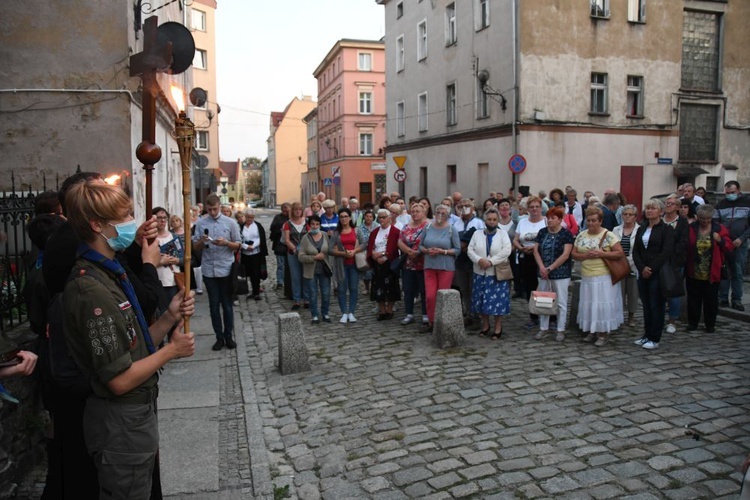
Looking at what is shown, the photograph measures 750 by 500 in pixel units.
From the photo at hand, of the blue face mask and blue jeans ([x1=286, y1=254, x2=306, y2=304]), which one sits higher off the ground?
the blue face mask

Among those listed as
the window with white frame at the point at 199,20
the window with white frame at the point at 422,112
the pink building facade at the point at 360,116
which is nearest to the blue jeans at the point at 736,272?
the window with white frame at the point at 422,112

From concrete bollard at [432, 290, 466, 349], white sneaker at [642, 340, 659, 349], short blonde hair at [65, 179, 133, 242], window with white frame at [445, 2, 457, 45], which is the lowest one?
white sneaker at [642, 340, 659, 349]

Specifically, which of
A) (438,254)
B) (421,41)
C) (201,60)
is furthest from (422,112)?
(438,254)

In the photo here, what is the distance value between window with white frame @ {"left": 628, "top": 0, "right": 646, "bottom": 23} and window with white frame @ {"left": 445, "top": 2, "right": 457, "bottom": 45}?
7639 mm

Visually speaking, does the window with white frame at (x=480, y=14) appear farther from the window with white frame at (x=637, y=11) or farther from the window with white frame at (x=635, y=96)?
the window with white frame at (x=635, y=96)

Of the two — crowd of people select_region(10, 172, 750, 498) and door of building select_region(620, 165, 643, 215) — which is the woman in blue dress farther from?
door of building select_region(620, 165, 643, 215)

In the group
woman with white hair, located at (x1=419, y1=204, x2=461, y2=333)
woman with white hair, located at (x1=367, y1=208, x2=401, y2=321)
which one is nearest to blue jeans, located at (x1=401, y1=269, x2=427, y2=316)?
woman with white hair, located at (x1=367, y1=208, x2=401, y2=321)

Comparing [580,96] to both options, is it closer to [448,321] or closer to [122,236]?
[448,321]

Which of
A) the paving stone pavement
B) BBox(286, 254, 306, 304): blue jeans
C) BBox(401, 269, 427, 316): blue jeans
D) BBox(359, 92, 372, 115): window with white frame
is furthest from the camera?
BBox(359, 92, 372, 115): window with white frame

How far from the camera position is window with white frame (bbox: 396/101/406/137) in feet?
117

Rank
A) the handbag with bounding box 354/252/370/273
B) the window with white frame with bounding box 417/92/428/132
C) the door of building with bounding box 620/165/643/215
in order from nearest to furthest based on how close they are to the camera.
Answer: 1. the handbag with bounding box 354/252/370/273
2. the door of building with bounding box 620/165/643/215
3. the window with white frame with bounding box 417/92/428/132

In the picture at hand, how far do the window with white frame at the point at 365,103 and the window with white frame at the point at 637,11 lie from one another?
3162 cm

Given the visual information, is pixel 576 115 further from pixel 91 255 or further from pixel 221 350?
pixel 91 255

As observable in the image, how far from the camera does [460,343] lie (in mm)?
8453
